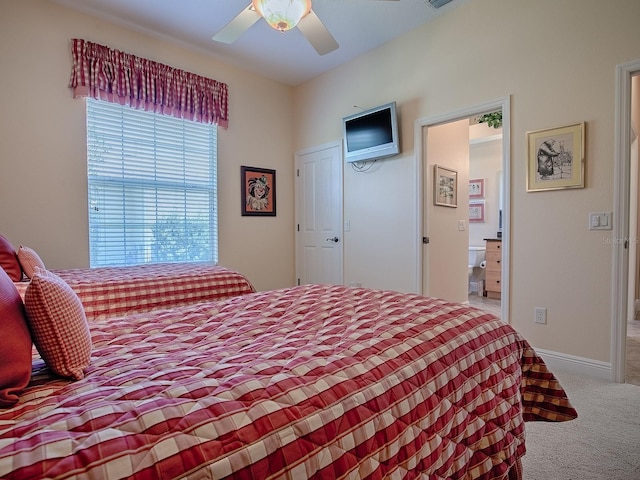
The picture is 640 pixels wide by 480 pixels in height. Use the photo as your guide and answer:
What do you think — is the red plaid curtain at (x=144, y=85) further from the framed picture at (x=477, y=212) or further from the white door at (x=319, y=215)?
the framed picture at (x=477, y=212)

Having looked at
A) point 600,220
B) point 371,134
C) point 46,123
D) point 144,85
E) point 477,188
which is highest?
point 144,85

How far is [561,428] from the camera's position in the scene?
5.95 feet

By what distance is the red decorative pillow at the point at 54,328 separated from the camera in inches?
33.0

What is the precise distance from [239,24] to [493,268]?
4766 mm

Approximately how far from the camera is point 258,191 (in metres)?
4.41

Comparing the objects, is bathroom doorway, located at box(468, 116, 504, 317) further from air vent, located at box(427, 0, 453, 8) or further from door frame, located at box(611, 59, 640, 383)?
door frame, located at box(611, 59, 640, 383)

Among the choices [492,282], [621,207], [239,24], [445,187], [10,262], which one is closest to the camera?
[10,262]

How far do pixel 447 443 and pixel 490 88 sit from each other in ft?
9.48

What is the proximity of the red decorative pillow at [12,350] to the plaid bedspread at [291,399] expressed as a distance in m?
0.04

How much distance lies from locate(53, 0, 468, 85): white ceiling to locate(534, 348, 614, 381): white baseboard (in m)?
3.04

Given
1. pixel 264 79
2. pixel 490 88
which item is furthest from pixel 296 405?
pixel 264 79

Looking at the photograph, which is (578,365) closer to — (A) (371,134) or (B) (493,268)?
(A) (371,134)

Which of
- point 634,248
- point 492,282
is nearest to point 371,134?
point 634,248

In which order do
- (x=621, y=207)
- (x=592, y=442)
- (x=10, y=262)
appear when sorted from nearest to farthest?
(x=592, y=442) < (x=10, y=262) < (x=621, y=207)
